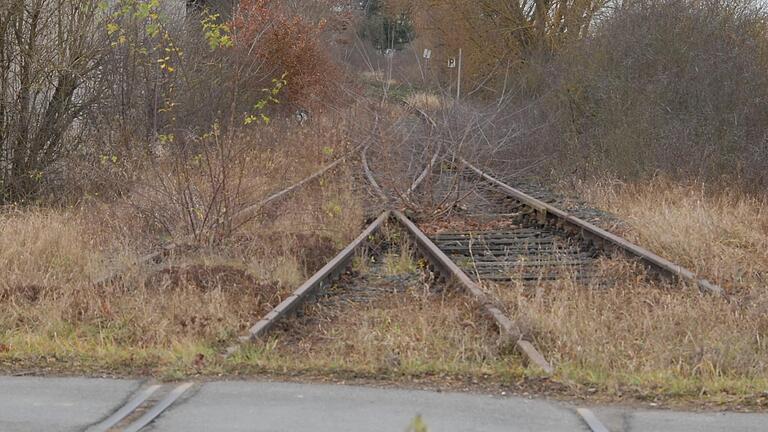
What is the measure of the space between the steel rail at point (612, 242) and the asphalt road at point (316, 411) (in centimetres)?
299

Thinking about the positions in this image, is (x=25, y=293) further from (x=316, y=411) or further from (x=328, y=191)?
(x=328, y=191)

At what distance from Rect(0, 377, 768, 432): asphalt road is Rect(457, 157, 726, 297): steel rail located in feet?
9.82

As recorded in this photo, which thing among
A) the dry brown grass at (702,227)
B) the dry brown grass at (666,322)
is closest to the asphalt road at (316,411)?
the dry brown grass at (666,322)

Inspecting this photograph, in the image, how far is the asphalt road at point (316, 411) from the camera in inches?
207

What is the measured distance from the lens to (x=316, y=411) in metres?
5.52

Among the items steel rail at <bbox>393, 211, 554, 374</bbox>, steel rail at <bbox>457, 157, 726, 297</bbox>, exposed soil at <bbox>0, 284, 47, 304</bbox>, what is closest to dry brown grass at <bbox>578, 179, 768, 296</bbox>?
steel rail at <bbox>457, 157, 726, 297</bbox>

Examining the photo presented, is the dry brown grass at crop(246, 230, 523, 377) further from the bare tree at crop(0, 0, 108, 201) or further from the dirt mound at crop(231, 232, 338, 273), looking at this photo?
the bare tree at crop(0, 0, 108, 201)

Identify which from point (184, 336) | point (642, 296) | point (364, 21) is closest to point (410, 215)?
point (642, 296)

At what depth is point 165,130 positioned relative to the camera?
53.3ft

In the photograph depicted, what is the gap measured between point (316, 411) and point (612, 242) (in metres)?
6.20

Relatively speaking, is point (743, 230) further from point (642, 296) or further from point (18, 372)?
point (18, 372)

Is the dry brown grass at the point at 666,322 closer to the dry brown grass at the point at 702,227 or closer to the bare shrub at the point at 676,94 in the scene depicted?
the dry brown grass at the point at 702,227

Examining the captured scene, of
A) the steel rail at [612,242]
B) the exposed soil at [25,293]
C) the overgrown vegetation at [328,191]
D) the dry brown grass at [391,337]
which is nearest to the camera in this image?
the dry brown grass at [391,337]

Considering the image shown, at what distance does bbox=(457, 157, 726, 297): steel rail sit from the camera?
874cm
